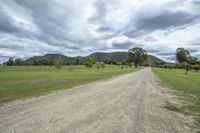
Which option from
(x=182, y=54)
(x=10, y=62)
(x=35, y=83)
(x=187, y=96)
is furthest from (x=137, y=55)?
(x=187, y=96)

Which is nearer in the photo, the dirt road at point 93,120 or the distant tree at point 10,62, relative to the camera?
the dirt road at point 93,120

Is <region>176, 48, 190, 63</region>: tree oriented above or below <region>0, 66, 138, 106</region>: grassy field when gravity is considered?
above

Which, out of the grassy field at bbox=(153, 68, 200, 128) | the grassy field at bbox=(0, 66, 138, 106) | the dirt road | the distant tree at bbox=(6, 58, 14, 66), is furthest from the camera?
the distant tree at bbox=(6, 58, 14, 66)

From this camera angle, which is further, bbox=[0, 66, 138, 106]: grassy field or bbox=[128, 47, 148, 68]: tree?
bbox=[128, 47, 148, 68]: tree

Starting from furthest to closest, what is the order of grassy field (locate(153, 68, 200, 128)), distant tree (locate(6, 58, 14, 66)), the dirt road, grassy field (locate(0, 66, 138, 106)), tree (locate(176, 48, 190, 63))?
distant tree (locate(6, 58, 14, 66)) → tree (locate(176, 48, 190, 63)) → grassy field (locate(0, 66, 138, 106)) → grassy field (locate(153, 68, 200, 128)) → the dirt road

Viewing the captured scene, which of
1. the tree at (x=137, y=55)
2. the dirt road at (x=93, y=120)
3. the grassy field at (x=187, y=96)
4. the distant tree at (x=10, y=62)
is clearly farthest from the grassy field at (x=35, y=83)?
the distant tree at (x=10, y=62)

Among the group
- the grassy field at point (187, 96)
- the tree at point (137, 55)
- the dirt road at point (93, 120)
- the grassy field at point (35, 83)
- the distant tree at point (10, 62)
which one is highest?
the tree at point (137, 55)

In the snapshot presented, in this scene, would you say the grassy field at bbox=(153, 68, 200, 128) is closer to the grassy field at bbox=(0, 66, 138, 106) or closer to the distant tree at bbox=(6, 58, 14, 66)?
the grassy field at bbox=(0, 66, 138, 106)

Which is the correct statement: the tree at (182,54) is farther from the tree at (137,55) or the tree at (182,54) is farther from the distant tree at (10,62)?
the distant tree at (10,62)

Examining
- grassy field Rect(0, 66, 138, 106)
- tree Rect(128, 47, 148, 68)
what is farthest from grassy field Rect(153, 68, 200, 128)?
tree Rect(128, 47, 148, 68)

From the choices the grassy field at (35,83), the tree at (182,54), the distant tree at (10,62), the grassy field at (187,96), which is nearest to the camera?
the grassy field at (187,96)

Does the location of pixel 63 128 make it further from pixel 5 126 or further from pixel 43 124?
pixel 5 126

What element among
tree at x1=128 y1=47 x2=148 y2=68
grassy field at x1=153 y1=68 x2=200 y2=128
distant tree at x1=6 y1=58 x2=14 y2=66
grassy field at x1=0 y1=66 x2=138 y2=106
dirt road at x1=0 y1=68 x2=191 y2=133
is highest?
tree at x1=128 y1=47 x2=148 y2=68

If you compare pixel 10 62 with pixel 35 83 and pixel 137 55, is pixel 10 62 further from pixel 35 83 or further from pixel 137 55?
pixel 35 83
